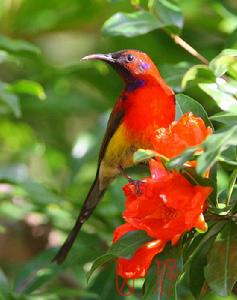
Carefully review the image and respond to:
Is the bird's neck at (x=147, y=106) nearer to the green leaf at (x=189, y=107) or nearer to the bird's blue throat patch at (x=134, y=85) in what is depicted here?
the bird's blue throat patch at (x=134, y=85)

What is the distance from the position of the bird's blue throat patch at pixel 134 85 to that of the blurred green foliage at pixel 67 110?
13 centimetres

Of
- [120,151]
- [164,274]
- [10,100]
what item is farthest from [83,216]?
[164,274]

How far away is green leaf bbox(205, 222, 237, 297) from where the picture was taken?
98.4 inches

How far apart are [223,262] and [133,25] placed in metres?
1.50

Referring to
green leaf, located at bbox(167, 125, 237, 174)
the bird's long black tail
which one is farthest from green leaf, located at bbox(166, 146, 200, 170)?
the bird's long black tail

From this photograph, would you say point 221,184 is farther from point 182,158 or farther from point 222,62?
point 182,158

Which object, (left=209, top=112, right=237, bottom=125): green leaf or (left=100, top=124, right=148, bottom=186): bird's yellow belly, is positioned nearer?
(left=209, top=112, right=237, bottom=125): green leaf

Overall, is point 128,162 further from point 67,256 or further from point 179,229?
point 179,229

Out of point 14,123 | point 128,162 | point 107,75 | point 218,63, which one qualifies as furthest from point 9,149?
point 218,63

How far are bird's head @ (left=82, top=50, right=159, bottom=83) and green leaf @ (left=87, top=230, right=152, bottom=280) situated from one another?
1349mm

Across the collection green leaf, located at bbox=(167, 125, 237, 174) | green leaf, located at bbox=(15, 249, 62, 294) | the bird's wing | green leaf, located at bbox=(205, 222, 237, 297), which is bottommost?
green leaf, located at bbox=(15, 249, 62, 294)

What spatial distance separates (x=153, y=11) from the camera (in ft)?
12.6

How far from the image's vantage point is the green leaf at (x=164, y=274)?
2.54 m

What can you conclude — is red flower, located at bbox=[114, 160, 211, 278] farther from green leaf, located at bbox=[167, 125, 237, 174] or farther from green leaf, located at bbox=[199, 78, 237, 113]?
green leaf, located at bbox=[199, 78, 237, 113]
